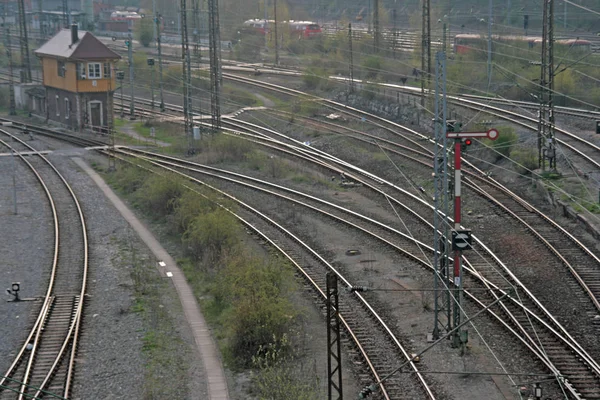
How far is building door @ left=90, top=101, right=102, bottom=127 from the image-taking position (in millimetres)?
44656

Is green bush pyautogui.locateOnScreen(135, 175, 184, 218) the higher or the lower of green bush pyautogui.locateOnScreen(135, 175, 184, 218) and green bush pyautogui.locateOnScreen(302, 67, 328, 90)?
the lower

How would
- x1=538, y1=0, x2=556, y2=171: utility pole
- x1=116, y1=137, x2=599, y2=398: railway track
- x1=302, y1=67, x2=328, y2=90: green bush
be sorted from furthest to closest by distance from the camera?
x1=302, y1=67, x2=328, y2=90: green bush < x1=538, y1=0, x2=556, y2=171: utility pole < x1=116, y1=137, x2=599, y2=398: railway track

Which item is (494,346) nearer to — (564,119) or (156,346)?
(156,346)

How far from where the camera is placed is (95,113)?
4494 cm

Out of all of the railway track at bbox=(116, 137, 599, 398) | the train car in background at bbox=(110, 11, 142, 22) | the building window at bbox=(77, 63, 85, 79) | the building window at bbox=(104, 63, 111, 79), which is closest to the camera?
the railway track at bbox=(116, 137, 599, 398)

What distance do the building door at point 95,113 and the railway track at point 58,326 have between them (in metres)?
14.9

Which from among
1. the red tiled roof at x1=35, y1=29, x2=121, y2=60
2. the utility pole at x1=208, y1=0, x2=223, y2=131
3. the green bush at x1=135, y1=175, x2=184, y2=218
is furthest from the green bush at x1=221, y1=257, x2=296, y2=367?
the red tiled roof at x1=35, y1=29, x2=121, y2=60

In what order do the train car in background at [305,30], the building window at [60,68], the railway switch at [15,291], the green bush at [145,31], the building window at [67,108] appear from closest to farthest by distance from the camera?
the railway switch at [15,291] → the building window at [60,68] → the building window at [67,108] → the train car in background at [305,30] → the green bush at [145,31]

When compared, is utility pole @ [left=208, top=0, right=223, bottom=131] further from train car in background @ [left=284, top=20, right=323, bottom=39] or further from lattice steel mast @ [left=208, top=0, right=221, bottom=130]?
train car in background @ [left=284, top=20, right=323, bottom=39]

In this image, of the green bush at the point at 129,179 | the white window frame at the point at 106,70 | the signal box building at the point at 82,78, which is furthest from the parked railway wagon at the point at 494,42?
the green bush at the point at 129,179

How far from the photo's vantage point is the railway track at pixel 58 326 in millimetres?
15930

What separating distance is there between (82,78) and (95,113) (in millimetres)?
1857

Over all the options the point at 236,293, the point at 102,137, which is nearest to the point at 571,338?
the point at 236,293

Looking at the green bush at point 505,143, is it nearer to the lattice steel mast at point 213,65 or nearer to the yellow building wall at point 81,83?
the lattice steel mast at point 213,65
